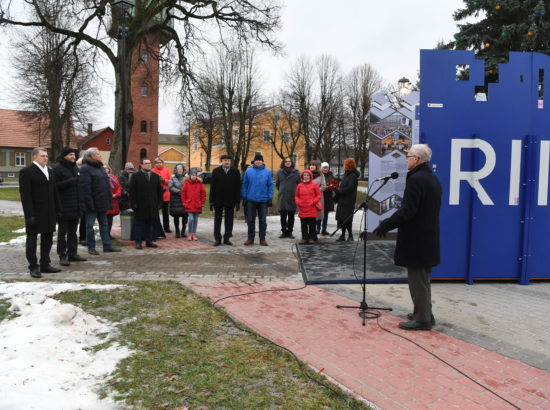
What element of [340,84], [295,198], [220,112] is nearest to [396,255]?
[295,198]

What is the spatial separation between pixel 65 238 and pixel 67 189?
91cm

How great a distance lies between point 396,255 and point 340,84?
40075 millimetres

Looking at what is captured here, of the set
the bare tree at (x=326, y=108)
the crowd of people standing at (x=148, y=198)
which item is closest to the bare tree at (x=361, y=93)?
the bare tree at (x=326, y=108)

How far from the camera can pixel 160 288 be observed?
629 centimetres

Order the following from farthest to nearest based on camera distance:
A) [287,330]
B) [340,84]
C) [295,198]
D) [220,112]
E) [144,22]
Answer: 1. [340,84]
2. [220,112]
3. [144,22]
4. [295,198]
5. [287,330]

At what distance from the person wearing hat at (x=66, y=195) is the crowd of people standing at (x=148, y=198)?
0.02 metres

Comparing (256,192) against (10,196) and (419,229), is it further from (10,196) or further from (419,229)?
(10,196)

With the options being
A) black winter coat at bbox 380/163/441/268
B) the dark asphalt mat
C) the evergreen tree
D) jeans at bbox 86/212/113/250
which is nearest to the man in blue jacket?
the dark asphalt mat

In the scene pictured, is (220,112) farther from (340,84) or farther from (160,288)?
(160,288)

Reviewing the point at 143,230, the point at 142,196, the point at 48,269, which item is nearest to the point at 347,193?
the point at 142,196

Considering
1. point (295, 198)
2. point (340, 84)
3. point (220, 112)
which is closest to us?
point (295, 198)

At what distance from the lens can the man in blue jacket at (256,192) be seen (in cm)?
1030

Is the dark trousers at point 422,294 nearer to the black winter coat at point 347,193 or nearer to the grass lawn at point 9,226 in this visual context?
the black winter coat at point 347,193

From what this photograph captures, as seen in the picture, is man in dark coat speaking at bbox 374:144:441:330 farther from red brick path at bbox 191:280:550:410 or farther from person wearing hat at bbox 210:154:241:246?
person wearing hat at bbox 210:154:241:246
